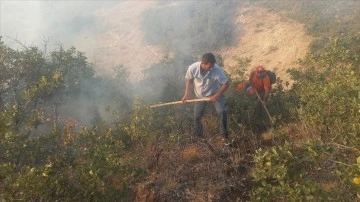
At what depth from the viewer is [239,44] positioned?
1175 centimetres

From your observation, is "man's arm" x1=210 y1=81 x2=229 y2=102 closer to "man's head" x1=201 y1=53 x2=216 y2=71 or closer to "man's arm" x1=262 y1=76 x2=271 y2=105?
"man's head" x1=201 y1=53 x2=216 y2=71

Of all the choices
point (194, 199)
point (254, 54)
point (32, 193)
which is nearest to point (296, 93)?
point (194, 199)

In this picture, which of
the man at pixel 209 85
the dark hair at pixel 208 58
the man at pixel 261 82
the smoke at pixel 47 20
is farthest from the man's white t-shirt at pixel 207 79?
the smoke at pixel 47 20

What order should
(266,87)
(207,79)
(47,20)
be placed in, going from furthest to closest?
(47,20), (266,87), (207,79)

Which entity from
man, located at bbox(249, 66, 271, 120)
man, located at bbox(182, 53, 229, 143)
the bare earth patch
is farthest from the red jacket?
the bare earth patch

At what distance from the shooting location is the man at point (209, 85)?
5.17 metres

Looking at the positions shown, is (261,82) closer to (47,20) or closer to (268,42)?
(268,42)

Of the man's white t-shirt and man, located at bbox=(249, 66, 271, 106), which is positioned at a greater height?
the man's white t-shirt

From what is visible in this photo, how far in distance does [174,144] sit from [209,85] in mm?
1077

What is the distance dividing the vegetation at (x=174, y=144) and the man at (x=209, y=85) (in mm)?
241

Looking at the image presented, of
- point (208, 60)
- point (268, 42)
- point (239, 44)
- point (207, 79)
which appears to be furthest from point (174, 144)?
point (239, 44)

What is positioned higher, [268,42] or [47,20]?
[47,20]

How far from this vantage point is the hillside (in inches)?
402

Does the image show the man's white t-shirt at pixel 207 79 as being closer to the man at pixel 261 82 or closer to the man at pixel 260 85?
the man at pixel 260 85
